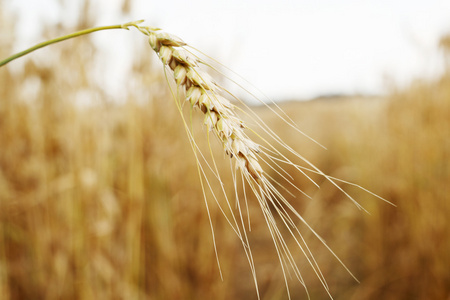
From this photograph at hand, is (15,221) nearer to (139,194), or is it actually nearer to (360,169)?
(139,194)

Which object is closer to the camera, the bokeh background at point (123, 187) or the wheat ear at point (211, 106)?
the wheat ear at point (211, 106)

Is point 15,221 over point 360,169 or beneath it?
over

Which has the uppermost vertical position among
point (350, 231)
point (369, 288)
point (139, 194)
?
point (139, 194)

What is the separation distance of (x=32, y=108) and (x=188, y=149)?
0.67 m

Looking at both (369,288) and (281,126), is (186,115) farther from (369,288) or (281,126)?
(281,126)

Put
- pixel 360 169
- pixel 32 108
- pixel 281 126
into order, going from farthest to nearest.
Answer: pixel 281 126 → pixel 360 169 → pixel 32 108

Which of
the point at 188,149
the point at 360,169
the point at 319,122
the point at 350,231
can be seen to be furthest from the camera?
the point at 319,122

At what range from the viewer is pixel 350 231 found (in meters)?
3.21

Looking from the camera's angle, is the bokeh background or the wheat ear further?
the bokeh background

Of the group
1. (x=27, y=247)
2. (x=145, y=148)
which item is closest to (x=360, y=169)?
(x=145, y=148)

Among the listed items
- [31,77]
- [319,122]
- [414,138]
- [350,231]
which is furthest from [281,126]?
[31,77]

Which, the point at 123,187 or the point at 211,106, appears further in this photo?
the point at 123,187

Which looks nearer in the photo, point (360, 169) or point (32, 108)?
point (32, 108)

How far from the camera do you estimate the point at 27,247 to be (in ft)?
4.58
